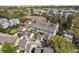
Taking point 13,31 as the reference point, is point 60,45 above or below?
below

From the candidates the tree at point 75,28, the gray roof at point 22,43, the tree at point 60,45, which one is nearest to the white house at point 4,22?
the gray roof at point 22,43

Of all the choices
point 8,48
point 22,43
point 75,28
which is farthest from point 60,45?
point 8,48

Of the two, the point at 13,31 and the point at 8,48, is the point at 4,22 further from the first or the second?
the point at 8,48

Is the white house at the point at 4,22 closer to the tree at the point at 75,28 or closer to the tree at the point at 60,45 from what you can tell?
the tree at the point at 60,45

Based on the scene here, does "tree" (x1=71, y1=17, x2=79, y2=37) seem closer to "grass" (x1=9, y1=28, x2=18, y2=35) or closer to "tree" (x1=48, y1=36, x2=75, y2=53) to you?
"tree" (x1=48, y1=36, x2=75, y2=53)

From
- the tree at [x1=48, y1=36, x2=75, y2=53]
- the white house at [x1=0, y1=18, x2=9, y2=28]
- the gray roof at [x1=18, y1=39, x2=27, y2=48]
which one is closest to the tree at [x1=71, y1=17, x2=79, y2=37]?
the tree at [x1=48, y1=36, x2=75, y2=53]

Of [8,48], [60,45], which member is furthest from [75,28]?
[8,48]

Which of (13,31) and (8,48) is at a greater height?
(13,31)

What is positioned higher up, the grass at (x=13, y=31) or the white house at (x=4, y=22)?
the white house at (x=4, y=22)

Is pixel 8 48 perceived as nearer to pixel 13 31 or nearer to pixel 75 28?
pixel 13 31
